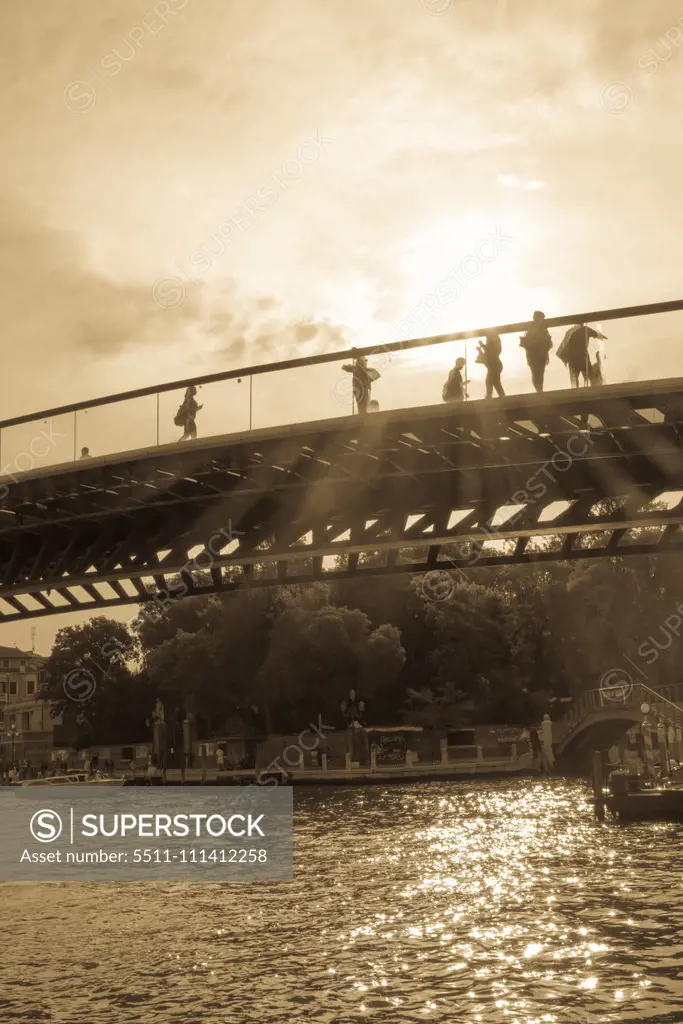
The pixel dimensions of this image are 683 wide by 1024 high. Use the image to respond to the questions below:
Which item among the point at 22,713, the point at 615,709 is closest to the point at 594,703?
the point at 615,709

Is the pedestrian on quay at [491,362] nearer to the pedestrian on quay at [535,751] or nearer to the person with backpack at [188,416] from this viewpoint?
the person with backpack at [188,416]

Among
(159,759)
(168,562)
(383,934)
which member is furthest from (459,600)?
(383,934)

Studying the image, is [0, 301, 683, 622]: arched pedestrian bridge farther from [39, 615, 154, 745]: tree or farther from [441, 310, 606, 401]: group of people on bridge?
[39, 615, 154, 745]: tree

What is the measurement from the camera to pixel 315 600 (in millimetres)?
74500

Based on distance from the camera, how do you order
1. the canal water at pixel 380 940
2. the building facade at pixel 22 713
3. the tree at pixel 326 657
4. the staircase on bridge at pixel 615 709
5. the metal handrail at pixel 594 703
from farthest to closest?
the building facade at pixel 22 713 < the tree at pixel 326 657 < the metal handrail at pixel 594 703 < the staircase on bridge at pixel 615 709 < the canal water at pixel 380 940

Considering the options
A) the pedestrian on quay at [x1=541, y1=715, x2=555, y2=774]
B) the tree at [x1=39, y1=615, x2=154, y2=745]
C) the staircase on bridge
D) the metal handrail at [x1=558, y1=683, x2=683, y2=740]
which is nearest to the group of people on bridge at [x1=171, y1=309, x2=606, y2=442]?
the staircase on bridge

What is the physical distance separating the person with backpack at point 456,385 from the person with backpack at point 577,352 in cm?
182

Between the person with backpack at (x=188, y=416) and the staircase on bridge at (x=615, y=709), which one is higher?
the person with backpack at (x=188, y=416)

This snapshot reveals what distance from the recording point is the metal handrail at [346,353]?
1897 centimetres

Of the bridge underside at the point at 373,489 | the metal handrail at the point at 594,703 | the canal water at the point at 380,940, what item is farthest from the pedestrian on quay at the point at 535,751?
the bridge underside at the point at 373,489

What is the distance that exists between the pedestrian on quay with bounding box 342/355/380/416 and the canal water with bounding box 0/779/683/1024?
30.1 feet

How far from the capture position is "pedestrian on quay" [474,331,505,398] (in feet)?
70.4

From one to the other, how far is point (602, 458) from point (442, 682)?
54.5 m

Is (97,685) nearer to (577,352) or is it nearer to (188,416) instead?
(188,416)
